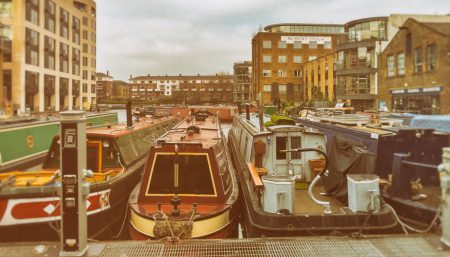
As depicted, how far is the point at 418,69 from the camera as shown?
619cm

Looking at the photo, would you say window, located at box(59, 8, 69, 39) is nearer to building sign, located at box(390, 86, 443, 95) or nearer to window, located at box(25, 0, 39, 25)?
window, located at box(25, 0, 39, 25)

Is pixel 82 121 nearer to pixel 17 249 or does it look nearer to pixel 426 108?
pixel 17 249

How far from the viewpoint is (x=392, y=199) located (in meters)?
7.09

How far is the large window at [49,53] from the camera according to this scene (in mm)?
5984

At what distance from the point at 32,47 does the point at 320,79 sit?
44.8m

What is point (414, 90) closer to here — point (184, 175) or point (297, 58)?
point (184, 175)

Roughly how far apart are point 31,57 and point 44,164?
10.1 ft

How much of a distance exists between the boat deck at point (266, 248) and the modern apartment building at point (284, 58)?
160 ft

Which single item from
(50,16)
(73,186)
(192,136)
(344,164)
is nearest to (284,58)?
(192,136)

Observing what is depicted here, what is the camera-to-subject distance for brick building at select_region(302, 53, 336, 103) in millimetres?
43062

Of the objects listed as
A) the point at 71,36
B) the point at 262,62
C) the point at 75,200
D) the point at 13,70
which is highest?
the point at 262,62

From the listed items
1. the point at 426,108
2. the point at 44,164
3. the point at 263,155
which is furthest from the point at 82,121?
the point at 426,108

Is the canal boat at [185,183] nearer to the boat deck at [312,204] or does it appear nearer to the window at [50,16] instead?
the boat deck at [312,204]

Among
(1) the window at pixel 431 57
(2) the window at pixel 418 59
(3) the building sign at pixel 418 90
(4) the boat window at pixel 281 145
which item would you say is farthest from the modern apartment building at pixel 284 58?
(1) the window at pixel 431 57
